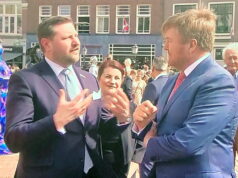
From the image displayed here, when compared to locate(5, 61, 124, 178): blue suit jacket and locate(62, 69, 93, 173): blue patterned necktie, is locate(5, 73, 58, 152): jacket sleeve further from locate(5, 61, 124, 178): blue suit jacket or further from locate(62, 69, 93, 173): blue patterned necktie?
locate(62, 69, 93, 173): blue patterned necktie

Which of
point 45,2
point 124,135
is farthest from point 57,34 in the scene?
point 45,2

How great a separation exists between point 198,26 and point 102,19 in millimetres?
26720

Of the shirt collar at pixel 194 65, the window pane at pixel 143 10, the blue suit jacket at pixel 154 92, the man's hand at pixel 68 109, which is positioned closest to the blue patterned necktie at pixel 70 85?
the man's hand at pixel 68 109

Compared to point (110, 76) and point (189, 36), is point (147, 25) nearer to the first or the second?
point (110, 76)

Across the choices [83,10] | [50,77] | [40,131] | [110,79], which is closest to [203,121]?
[40,131]

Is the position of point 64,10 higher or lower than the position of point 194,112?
higher

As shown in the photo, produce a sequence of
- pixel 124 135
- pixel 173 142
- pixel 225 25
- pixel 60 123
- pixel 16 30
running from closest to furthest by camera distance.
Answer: pixel 173 142
pixel 60 123
pixel 124 135
pixel 225 25
pixel 16 30

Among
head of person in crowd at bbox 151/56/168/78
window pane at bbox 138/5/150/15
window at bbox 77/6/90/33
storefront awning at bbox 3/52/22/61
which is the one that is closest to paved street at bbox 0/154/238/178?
head of person in crowd at bbox 151/56/168/78

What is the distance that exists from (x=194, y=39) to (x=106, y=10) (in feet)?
87.1

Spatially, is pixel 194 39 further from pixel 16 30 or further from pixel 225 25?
pixel 16 30

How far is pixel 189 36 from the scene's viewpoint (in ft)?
6.91

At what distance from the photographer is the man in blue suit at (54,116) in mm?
2131

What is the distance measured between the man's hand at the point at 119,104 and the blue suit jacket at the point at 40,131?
0.17 m

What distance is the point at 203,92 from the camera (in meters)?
1.99
